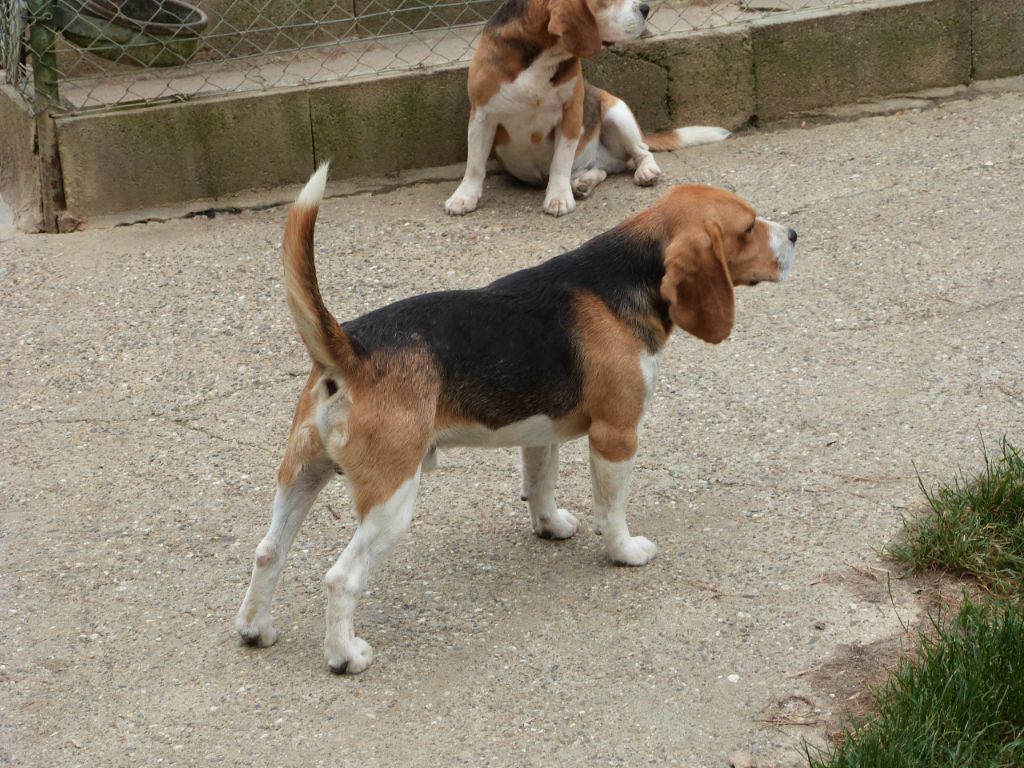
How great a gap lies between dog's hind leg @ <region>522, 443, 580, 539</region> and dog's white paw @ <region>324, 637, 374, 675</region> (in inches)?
35.9

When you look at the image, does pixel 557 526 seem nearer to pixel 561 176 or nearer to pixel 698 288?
pixel 698 288

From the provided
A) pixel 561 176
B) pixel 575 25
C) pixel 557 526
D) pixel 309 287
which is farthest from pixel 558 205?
pixel 309 287

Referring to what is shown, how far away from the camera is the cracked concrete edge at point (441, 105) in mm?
7246

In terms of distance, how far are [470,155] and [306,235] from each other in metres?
3.98

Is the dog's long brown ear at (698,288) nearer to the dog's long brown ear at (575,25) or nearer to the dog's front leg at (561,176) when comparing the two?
the dog's long brown ear at (575,25)

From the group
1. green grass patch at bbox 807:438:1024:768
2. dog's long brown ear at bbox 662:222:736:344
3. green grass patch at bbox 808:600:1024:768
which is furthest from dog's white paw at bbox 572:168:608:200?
green grass patch at bbox 808:600:1024:768

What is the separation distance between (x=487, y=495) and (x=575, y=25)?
299cm

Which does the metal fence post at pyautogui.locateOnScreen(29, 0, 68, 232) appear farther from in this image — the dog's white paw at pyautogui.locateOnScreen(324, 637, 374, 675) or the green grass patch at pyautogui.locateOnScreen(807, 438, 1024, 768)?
the green grass patch at pyautogui.locateOnScreen(807, 438, 1024, 768)

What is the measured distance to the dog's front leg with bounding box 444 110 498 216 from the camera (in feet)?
24.0

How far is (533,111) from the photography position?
7.27 m

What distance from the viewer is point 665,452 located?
5.11m

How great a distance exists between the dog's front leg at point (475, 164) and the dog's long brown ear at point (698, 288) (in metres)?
3.35

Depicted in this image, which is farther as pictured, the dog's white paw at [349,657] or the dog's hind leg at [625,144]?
the dog's hind leg at [625,144]

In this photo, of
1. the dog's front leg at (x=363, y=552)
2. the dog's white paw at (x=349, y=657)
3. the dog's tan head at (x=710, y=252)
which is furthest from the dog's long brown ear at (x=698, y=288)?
the dog's white paw at (x=349, y=657)
